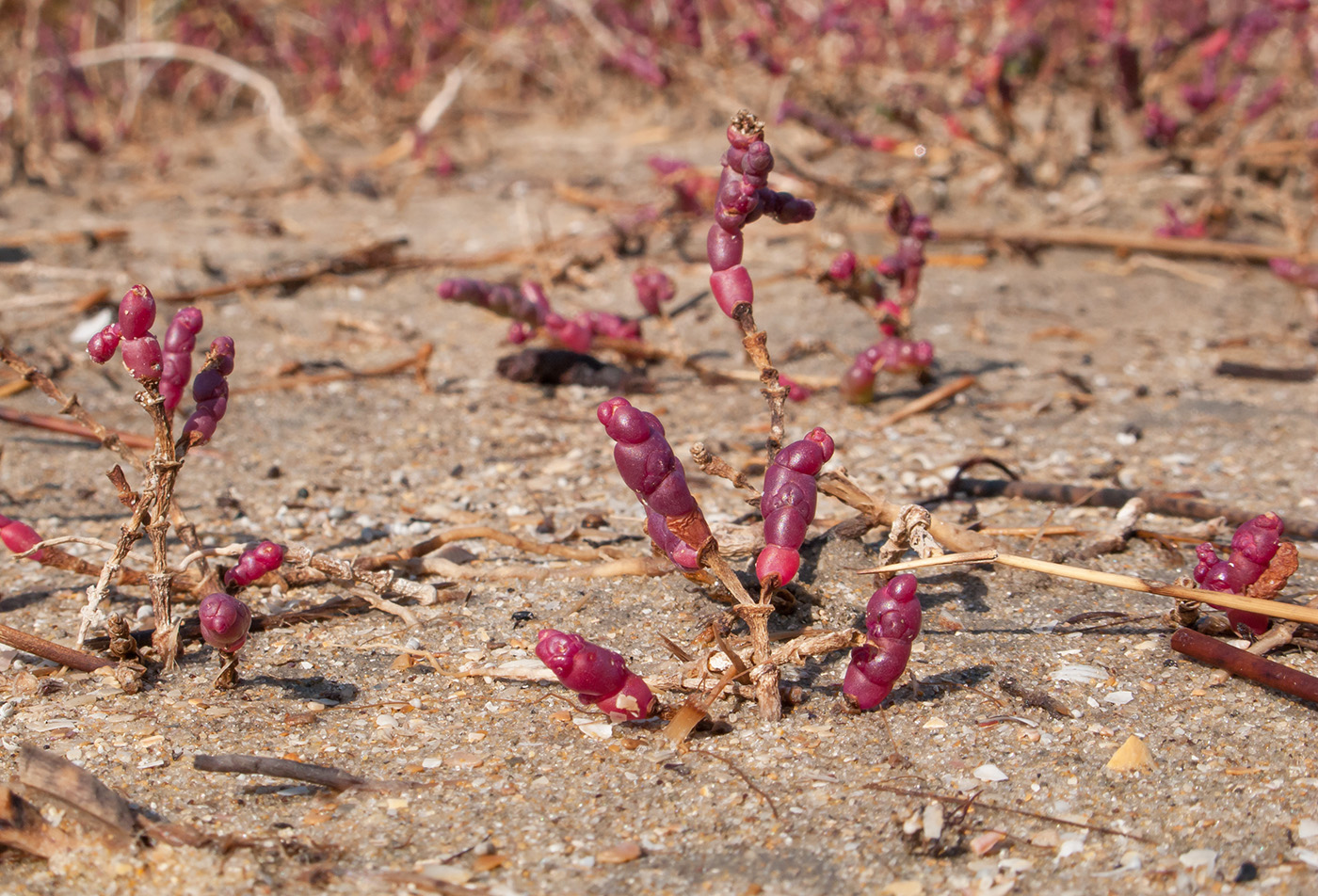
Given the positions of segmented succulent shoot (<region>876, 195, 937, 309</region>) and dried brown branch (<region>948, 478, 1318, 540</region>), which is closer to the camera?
dried brown branch (<region>948, 478, 1318, 540</region>)

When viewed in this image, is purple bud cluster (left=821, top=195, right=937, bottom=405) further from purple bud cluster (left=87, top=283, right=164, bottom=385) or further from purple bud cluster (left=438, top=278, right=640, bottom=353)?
purple bud cluster (left=87, top=283, right=164, bottom=385)

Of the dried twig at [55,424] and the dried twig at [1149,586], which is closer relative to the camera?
the dried twig at [1149,586]

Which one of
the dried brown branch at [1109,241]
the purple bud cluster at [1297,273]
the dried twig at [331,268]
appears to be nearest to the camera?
the purple bud cluster at [1297,273]

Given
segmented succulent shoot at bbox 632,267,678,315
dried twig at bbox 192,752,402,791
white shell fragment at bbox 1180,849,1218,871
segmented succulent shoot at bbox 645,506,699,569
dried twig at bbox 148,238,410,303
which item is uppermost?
segmented succulent shoot at bbox 645,506,699,569

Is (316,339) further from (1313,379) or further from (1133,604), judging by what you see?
(1313,379)

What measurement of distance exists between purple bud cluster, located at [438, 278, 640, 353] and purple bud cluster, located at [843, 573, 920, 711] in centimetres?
181

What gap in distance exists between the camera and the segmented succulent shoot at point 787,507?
5.70ft

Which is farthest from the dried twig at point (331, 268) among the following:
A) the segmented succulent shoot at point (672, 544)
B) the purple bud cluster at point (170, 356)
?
the segmented succulent shoot at point (672, 544)

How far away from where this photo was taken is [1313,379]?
3.59m

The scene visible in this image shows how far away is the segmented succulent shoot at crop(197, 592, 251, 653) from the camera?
1.81 metres


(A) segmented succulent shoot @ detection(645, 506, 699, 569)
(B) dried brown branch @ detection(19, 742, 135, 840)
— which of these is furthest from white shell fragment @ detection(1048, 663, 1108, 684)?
(B) dried brown branch @ detection(19, 742, 135, 840)

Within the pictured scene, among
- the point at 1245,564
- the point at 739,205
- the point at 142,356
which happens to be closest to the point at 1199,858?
the point at 1245,564

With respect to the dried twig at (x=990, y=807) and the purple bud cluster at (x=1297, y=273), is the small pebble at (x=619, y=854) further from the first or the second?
the purple bud cluster at (x=1297, y=273)

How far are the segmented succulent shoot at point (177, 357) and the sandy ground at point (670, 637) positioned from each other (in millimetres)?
468
